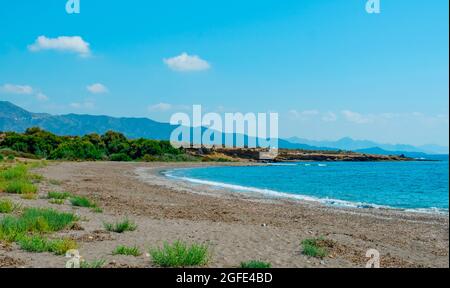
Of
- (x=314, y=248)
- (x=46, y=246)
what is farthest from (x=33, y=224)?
(x=314, y=248)

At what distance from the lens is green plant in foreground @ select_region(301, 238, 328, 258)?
9.46 m

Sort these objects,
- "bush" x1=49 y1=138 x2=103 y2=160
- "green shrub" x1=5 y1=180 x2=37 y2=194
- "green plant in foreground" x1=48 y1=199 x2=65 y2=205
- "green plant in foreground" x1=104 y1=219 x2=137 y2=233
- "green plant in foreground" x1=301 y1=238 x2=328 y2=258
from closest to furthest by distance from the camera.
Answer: "green plant in foreground" x1=301 y1=238 x2=328 y2=258 < "green plant in foreground" x1=104 y1=219 x2=137 y2=233 < "green plant in foreground" x1=48 y1=199 x2=65 y2=205 < "green shrub" x1=5 y1=180 x2=37 y2=194 < "bush" x1=49 y1=138 x2=103 y2=160

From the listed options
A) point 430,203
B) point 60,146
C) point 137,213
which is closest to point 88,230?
point 137,213

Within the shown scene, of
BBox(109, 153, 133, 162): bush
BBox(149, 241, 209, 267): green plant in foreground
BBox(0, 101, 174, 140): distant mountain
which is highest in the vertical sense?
BBox(0, 101, 174, 140): distant mountain

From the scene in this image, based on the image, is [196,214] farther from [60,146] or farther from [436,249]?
[60,146]

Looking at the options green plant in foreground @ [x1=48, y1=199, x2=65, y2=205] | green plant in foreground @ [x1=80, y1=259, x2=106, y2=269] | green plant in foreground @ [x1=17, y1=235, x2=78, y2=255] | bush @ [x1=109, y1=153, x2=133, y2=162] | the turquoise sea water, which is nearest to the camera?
green plant in foreground @ [x1=80, y1=259, x2=106, y2=269]

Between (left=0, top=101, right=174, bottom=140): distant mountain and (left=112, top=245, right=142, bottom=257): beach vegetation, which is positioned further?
(left=0, top=101, right=174, bottom=140): distant mountain

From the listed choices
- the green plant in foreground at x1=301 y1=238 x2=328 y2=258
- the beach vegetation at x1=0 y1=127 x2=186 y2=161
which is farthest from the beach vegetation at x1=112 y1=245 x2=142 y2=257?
the beach vegetation at x1=0 y1=127 x2=186 y2=161

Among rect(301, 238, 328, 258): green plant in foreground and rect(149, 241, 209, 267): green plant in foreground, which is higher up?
rect(149, 241, 209, 267): green plant in foreground

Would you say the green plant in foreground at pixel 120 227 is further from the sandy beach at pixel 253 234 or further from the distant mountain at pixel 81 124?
the distant mountain at pixel 81 124

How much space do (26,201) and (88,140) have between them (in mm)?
71425

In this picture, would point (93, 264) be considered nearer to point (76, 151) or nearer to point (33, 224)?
point (33, 224)

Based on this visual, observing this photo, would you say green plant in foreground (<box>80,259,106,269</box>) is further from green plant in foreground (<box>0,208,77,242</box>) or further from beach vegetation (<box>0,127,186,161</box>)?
beach vegetation (<box>0,127,186,161</box>)
